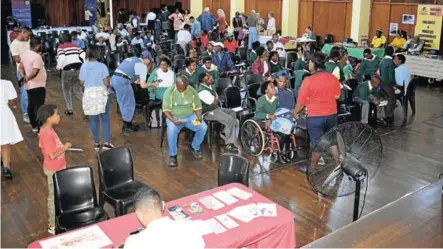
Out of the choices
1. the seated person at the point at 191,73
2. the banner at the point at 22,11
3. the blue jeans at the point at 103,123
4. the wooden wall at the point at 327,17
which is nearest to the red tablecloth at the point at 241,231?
the blue jeans at the point at 103,123

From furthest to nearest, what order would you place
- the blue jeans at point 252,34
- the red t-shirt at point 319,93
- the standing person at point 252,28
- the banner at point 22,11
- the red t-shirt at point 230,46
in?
the banner at point 22,11, the blue jeans at point 252,34, the standing person at point 252,28, the red t-shirt at point 230,46, the red t-shirt at point 319,93

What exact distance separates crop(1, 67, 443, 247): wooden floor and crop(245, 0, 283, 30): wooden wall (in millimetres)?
10583

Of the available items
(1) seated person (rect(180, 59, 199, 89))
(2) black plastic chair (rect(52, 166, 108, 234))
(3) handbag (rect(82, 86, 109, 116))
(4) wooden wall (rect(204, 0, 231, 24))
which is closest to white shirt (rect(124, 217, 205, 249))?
(2) black plastic chair (rect(52, 166, 108, 234))

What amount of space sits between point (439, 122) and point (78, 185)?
671 centimetres

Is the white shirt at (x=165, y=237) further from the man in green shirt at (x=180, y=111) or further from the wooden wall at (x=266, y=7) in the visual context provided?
the wooden wall at (x=266, y=7)

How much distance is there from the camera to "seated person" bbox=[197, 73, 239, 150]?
6.89 m

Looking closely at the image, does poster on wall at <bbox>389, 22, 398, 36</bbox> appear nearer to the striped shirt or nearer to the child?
the striped shirt

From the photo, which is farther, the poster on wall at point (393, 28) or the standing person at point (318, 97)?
the poster on wall at point (393, 28)

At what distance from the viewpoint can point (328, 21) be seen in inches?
660

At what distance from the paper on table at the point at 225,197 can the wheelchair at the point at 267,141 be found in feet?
8.22

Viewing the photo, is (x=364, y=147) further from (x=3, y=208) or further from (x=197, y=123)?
(x=3, y=208)

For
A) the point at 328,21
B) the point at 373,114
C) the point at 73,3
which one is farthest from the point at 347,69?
the point at 73,3

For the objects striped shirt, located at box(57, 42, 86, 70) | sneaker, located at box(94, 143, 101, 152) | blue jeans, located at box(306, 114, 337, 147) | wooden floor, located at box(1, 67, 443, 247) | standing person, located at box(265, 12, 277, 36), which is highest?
standing person, located at box(265, 12, 277, 36)

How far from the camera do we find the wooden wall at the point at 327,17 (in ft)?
52.8
